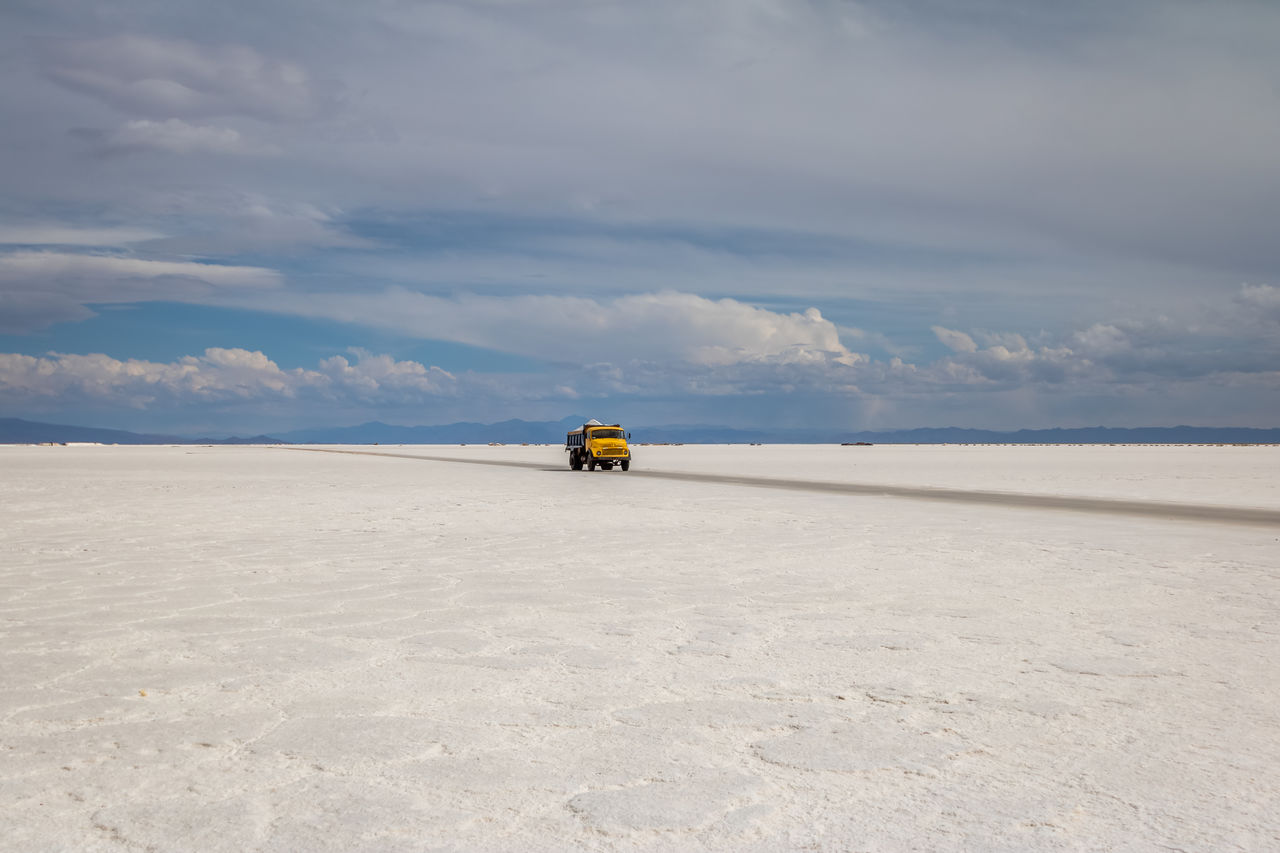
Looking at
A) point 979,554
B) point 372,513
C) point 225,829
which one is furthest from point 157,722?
point 372,513

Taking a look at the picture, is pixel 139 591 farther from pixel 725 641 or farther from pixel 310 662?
pixel 725 641

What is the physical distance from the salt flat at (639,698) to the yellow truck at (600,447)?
29.7 metres

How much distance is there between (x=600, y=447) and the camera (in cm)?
4419

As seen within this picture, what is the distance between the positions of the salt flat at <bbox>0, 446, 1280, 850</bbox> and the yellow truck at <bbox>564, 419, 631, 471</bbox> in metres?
29.7

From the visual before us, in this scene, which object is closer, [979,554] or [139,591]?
[139,591]

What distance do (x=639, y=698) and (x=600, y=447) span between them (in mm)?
38026

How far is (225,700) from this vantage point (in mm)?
6203

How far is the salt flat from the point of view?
14.0ft

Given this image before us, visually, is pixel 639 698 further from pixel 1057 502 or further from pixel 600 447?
pixel 600 447

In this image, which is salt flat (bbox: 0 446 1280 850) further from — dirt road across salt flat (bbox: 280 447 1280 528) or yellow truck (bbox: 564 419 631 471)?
yellow truck (bbox: 564 419 631 471)

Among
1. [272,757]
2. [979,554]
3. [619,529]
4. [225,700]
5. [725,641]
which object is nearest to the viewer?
[272,757]

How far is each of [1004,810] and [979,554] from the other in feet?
32.8

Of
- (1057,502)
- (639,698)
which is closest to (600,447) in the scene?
(1057,502)

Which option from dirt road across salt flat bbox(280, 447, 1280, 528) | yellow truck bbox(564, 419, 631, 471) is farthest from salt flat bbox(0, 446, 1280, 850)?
yellow truck bbox(564, 419, 631, 471)
